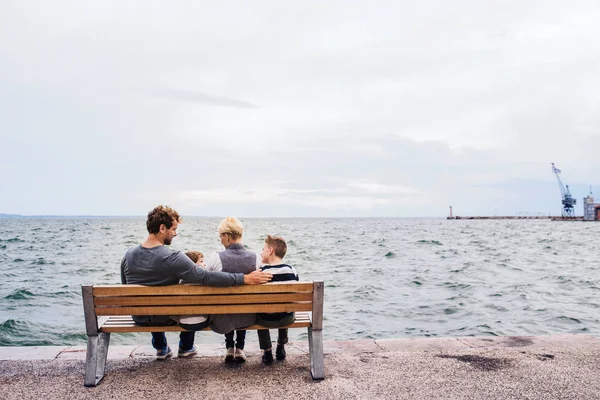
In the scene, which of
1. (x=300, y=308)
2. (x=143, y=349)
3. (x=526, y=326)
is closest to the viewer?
(x=300, y=308)

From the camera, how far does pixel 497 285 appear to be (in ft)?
61.4

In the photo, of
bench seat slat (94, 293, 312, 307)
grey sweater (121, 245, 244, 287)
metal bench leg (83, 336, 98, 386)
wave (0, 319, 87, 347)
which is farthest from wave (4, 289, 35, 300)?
bench seat slat (94, 293, 312, 307)

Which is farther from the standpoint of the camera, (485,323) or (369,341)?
(485,323)

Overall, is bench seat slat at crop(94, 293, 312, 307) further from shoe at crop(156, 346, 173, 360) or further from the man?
shoe at crop(156, 346, 173, 360)

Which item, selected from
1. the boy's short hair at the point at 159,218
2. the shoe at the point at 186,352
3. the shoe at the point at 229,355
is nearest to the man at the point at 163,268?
the boy's short hair at the point at 159,218

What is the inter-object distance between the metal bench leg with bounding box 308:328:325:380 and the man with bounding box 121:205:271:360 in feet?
2.31

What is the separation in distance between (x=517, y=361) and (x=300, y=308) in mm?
2315

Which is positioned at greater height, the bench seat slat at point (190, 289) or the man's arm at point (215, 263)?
the man's arm at point (215, 263)

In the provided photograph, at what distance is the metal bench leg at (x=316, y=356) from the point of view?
461 centimetres

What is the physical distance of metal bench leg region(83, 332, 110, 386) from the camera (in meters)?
4.45

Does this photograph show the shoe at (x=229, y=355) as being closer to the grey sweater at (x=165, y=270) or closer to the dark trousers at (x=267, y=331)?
the dark trousers at (x=267, y=331)

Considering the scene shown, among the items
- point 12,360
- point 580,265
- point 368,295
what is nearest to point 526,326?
point 368,295

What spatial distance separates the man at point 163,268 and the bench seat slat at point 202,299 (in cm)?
13

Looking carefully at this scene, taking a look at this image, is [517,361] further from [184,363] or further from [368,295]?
[368,295]
